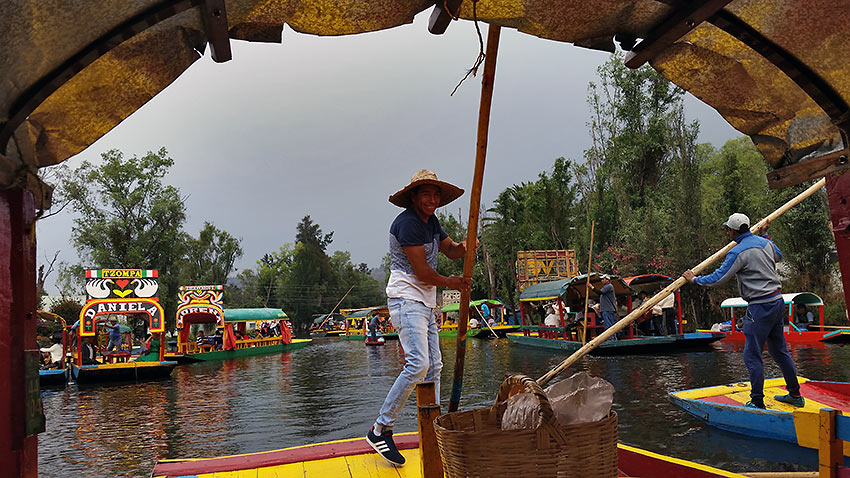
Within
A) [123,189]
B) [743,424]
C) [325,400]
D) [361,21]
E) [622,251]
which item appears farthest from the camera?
[123,189]

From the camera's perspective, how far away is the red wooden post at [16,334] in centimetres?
172

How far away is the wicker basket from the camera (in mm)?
1756

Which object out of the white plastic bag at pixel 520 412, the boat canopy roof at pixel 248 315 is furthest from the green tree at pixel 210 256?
the white plastic bag at pixel 520 412

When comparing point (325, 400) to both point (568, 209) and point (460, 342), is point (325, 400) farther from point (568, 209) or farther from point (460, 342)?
point (568, 209)

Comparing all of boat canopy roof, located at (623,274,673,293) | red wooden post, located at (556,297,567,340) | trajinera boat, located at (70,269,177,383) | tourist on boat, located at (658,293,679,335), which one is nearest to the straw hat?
tourist on boat, located at (658,293,679,335)

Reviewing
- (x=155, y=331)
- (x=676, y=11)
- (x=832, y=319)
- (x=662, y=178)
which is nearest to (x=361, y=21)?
(x=676, y=11)

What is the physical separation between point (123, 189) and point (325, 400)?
35.3 meters

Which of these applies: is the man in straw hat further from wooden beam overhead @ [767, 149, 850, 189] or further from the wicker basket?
wooden beam overhead @ [767, 149, 850, 189]

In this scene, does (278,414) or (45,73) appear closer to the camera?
(45,73)

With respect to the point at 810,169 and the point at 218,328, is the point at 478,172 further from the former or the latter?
the point at 218,328

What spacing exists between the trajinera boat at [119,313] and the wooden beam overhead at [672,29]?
16215 millimetres

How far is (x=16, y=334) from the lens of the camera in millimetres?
1771

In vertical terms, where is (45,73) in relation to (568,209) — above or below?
below

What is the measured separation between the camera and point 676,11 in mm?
2143
